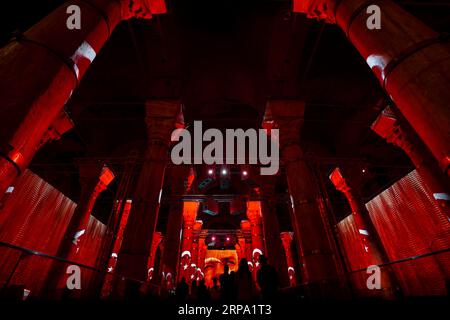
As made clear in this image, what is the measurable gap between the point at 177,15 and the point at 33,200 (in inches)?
341

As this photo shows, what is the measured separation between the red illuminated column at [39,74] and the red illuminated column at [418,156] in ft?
24.8

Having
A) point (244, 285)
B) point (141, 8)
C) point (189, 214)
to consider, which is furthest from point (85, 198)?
point (244, 285)

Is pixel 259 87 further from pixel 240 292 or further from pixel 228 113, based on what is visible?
pixel 240 292

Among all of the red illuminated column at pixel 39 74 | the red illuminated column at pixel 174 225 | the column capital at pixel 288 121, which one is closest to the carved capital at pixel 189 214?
the red illuminated column at pixel 174 225

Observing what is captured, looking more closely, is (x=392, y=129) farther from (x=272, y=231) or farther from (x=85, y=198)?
(x=85, y=198)

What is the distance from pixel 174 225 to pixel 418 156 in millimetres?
9284

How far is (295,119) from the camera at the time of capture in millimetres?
7113

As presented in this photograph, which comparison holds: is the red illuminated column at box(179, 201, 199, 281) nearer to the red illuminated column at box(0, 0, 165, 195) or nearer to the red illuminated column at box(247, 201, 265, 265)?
the red illuminated column at box(247, 201, 265, 265)

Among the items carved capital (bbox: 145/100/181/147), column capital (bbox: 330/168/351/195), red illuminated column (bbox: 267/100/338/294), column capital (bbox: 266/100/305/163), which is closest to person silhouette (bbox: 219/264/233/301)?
red illuminated column (bbox: 267/100/338/294)

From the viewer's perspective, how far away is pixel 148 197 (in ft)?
19.1

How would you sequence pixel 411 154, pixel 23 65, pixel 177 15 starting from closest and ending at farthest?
1. pixel 23 65
2. pixel 411 154
3. pixel 177 15

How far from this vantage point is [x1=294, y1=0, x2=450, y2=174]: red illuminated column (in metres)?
2.12
